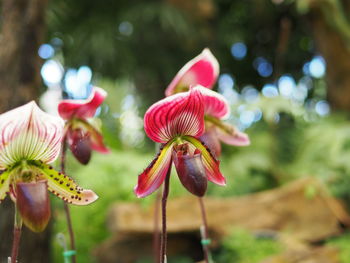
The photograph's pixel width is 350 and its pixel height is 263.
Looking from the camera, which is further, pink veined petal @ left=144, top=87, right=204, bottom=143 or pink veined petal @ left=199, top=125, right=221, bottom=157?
A: pink veined petal @ left=199, top=125, right=221, bottom=157

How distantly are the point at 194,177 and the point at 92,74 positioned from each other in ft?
9.48

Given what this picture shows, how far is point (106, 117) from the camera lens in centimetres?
370

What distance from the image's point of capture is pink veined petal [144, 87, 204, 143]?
0.53 meters

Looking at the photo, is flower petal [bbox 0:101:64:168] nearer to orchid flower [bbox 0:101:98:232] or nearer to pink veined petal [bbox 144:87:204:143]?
orchid flower [bbox 0:101:98:232]

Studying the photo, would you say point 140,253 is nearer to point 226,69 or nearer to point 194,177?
point 194,177

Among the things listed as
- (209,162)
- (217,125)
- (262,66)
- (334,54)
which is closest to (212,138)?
(217,125)

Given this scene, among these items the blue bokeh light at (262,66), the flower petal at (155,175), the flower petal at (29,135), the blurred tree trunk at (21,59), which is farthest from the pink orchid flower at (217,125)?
the blue bokeh light at (262,66)

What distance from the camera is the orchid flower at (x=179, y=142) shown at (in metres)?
0.54

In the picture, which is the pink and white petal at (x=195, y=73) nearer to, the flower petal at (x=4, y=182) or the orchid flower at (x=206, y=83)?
the orchid flower at (x=206, y=83)

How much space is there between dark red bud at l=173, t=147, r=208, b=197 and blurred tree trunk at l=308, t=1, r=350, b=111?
92.8 inches

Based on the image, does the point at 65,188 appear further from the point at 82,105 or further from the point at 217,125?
the point at 217,125

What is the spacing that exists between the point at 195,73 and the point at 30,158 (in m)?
0.35

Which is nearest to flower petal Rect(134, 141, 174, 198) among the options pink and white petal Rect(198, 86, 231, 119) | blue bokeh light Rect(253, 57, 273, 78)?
pink and white petal Rect(198, 86, 231, 119)

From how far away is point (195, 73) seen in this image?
78cm
